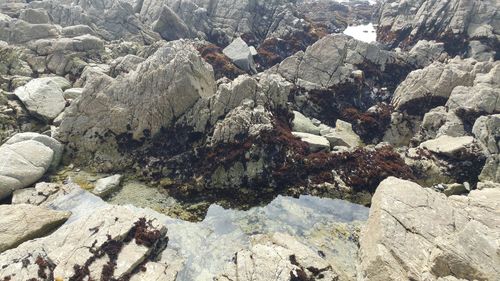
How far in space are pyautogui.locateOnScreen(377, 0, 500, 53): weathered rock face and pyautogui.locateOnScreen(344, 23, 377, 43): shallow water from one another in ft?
8.81

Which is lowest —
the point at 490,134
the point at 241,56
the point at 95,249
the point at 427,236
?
the point at 241,56

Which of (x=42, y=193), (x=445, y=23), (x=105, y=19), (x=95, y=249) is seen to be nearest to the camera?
(x=95, y=249)

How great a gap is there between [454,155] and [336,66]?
16.8 meters

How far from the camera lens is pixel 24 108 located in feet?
95.2

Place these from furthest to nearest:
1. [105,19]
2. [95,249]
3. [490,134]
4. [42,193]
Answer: [105,19], [490,134], [42,193], [95,249]

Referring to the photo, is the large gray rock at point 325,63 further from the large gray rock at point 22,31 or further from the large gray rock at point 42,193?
the large gray rock at point 22,31

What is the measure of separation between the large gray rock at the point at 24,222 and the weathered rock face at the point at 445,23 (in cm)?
5736

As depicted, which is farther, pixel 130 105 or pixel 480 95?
pixel 480 95

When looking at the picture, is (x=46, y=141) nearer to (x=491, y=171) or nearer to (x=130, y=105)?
(x=130, y=105)

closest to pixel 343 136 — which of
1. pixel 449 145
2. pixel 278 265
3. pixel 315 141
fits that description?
pixel 315 141

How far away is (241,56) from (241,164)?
27116 mm

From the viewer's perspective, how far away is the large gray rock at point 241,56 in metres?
48.6

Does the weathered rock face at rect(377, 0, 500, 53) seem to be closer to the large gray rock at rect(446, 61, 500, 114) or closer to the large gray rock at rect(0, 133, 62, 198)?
the large gray rock at rect(446, 61, 500, 114)

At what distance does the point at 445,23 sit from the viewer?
191 feet
